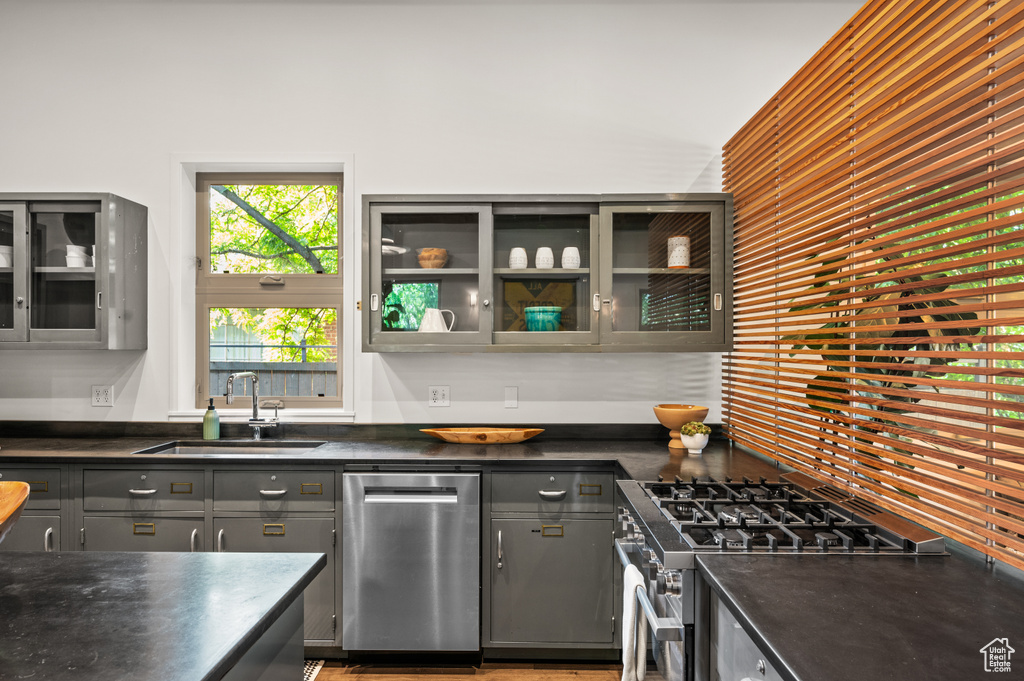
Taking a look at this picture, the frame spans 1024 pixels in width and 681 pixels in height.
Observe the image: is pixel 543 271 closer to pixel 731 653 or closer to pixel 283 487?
pixel 283 487

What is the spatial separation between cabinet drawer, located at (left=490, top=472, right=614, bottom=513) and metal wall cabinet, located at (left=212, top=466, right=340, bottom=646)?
74 centimetres

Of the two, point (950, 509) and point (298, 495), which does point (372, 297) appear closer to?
point (298, 495)

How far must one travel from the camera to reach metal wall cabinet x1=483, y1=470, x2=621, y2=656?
7.96 feet

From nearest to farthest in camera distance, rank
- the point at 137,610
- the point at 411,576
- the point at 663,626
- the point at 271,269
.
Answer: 1. the point at 137,610
2. the point at 663,626
3. the point at 411,576
4. the point at 271,269

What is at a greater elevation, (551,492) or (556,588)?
(551,492)

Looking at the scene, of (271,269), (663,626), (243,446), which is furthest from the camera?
(271,269)

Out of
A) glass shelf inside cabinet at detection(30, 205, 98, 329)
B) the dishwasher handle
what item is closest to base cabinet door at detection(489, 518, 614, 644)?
the dishwasher handle

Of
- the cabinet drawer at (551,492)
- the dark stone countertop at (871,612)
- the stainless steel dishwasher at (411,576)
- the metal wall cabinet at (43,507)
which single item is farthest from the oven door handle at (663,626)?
the metal wall cabinet at (43,507)

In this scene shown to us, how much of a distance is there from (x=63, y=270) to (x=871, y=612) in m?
3.43

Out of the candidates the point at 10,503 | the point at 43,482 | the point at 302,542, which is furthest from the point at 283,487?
the point at 10,503

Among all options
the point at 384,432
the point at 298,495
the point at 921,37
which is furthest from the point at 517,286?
the point at 921,37

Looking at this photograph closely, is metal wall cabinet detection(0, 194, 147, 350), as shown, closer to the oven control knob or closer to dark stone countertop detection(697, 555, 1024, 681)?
the oven control knob

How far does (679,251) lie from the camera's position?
108 inches

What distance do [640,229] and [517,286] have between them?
0.66m
